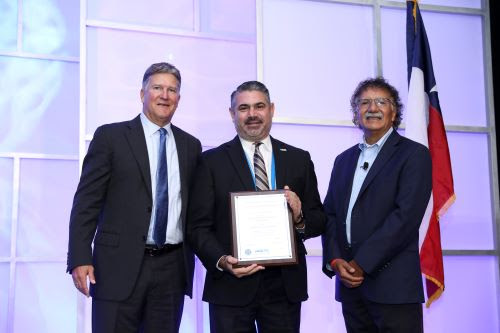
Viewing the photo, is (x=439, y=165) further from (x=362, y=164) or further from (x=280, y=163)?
(x=280, y=163)

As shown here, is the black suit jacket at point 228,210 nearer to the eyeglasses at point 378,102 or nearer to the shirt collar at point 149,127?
the shirt collar at point 149,127

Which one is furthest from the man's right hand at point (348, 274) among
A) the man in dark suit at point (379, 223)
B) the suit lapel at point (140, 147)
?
the suit lapel at point (140, 147)

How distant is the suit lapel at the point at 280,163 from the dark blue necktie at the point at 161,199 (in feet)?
1.84

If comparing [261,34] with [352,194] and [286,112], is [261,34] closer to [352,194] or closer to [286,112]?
[286,112]

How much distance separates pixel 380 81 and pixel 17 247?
3645mm

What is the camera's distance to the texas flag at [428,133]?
4066 millimetres

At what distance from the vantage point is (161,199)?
2914 mm

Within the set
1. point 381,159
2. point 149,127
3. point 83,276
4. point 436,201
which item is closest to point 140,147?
point 149,127

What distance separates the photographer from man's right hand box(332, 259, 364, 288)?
289cm

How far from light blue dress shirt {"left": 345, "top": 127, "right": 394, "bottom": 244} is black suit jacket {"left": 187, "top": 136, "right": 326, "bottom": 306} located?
15cm

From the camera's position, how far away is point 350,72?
4527 millimetres

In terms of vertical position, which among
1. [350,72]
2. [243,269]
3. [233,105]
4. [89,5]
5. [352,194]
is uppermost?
[89,5]

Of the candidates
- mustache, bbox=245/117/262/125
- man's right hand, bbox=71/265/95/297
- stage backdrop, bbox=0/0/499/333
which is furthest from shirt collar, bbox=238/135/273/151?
stage backdrop, bbox=0/0/499/333

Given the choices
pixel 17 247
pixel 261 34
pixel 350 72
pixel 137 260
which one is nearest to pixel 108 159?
pixel 137 260
